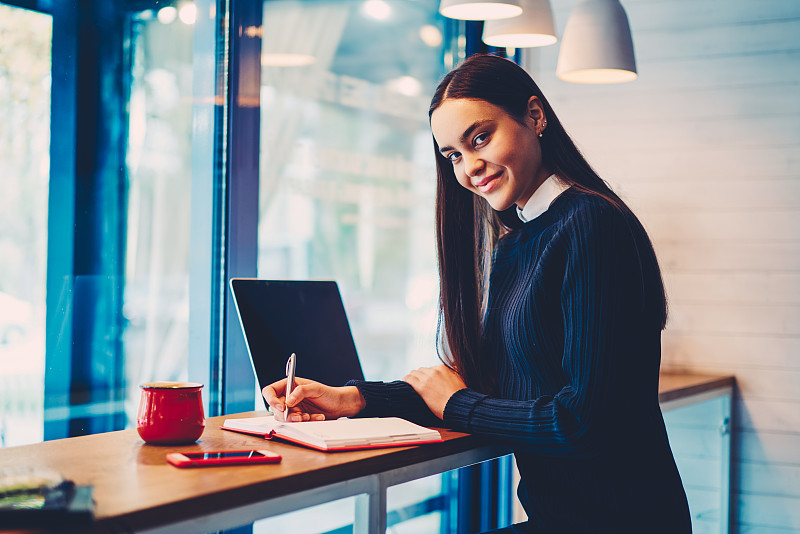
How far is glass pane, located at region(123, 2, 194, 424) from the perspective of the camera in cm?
178

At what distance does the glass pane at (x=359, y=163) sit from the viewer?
A: 2.30 m

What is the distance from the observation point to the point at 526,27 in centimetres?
214

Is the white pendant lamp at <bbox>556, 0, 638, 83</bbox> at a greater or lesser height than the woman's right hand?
greater

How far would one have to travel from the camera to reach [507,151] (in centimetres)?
140

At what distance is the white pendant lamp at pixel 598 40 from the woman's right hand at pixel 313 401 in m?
1.33

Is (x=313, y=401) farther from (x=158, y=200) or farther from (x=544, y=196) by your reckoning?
(x=158, y=200)

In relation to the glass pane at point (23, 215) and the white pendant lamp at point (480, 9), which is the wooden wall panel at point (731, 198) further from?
the glass pane at point (23, 215)

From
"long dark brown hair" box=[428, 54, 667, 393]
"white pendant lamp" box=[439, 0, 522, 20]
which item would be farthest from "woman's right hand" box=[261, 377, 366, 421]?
"white pendant lamp" box=[439, 0, 522, 20]

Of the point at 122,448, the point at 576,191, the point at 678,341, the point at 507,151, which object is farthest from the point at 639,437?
the point at 678,341

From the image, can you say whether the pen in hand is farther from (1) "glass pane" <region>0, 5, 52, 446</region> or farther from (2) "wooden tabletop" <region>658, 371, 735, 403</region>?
(2) "wooden tabletop" <region>658, 371, 735, 403</region>

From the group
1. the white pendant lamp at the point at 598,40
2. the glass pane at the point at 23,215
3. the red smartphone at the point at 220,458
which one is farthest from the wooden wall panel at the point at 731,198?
the red smartphone at the point at 220,458

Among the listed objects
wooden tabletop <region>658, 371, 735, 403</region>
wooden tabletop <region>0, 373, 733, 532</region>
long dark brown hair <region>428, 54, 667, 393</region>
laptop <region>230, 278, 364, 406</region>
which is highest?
long dark brown hair <region>428, 54, 667, 393</region>

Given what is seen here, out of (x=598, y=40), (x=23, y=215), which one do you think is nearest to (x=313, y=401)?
(x=23, y=215)

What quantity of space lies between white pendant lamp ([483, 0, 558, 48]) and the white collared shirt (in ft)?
2.73
